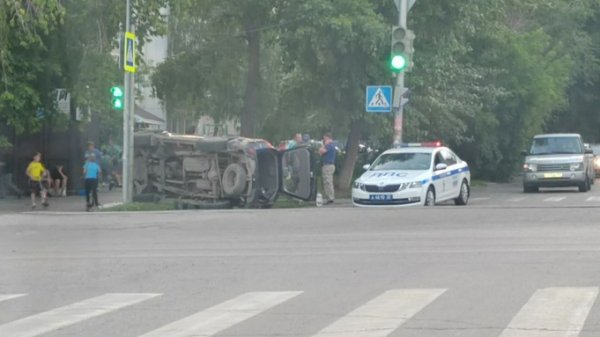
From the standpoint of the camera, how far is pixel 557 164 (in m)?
34.2

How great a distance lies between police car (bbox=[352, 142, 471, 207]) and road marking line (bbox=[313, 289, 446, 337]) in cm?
1207

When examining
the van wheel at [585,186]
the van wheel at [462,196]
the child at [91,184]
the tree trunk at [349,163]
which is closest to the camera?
the van wheel at [462,196]

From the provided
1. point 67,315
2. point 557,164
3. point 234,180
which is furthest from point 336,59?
point 67,315

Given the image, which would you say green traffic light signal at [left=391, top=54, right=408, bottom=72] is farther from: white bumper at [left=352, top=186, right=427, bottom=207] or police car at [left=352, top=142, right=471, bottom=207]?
white bumper at [left=352, top=186, right=427, bottom=207]

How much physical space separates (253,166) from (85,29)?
764cm

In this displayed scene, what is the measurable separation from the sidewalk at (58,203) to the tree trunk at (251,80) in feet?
15.3

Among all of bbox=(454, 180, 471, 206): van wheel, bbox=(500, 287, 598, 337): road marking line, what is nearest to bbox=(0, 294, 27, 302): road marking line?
bbox=(500, 287, 598, 337): road marking line

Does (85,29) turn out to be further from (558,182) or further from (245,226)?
(558,182)

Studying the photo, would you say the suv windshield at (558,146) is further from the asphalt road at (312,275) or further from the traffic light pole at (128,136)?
the traffic light pole at (128,136)

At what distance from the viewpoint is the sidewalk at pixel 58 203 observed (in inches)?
1075

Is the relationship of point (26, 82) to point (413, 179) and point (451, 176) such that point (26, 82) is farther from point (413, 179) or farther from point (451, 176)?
→ point (451, 176)

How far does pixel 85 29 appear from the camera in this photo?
95.5ft

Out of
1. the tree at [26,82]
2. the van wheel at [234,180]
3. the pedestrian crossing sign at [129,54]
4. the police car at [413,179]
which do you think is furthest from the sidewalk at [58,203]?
the police car at [413,179]

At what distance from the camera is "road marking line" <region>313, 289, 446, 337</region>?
31.5ft
